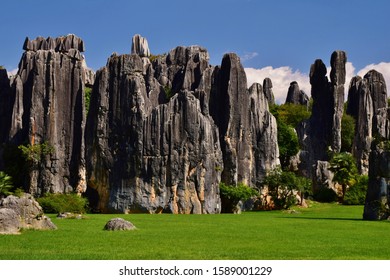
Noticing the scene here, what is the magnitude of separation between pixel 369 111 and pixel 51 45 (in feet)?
133

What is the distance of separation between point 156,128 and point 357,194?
22235 mm

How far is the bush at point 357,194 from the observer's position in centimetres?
6109

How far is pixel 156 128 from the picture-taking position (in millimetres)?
52031

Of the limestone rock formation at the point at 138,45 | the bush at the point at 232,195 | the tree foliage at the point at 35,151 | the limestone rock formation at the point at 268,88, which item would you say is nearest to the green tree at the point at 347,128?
the limestone rock formation at the point at 268,88

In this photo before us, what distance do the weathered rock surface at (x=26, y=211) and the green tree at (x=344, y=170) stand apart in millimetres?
42610

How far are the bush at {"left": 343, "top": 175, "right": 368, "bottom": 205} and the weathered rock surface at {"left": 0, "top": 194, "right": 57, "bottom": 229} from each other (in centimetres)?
4056

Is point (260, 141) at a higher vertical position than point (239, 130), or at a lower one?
lower

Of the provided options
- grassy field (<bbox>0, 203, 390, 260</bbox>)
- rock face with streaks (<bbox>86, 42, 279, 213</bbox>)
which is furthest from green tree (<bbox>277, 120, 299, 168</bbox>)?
grassy field (<bbox>0, 203, 390, 260</bbox>)

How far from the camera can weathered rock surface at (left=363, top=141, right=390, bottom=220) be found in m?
37.7

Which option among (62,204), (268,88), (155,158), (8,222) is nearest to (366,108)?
(268,88)

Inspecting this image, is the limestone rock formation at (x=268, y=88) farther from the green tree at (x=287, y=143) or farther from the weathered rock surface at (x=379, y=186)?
the weathered rock surface at (x=379, y=186)

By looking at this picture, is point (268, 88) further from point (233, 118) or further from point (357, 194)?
point (233, 118)
